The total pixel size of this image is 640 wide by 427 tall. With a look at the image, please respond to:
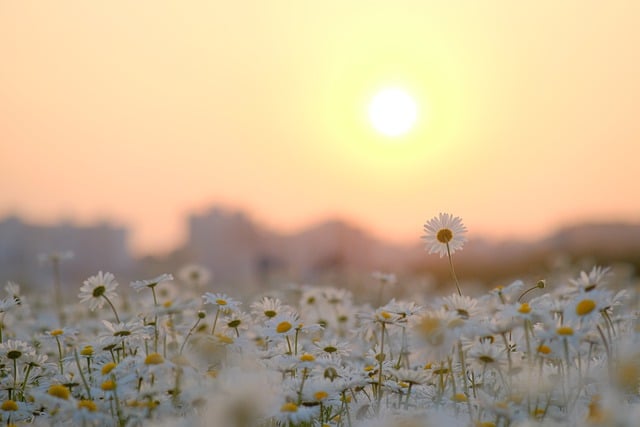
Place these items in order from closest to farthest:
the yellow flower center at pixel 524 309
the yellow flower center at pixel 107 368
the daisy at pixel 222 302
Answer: the yellow flower center at pixel 524 309 → the yellow flower center at pixel 107 368 → the daisy at pixel 222 302

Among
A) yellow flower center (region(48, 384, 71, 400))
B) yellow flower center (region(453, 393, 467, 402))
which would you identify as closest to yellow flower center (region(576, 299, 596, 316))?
yellow flower center (region(453, 393, 467, 402))

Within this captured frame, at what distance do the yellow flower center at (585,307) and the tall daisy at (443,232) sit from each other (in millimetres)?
911

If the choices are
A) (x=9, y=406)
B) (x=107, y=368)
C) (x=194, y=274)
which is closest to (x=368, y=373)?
(x=107, y=368)

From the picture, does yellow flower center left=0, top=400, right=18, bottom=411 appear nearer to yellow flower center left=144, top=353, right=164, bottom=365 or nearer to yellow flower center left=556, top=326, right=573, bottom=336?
yellow flower center left=144, top=353, right=164, bottom=365

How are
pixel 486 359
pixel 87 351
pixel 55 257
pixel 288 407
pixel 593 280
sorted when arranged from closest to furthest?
pixel 288 407 < pixel 593 280 < pixel 486 359 < pixel 87 351 < pixel 55 257

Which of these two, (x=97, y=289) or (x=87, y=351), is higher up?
(x=97, y=289)

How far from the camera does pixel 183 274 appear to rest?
6.83 m

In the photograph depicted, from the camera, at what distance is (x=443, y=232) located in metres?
3.56

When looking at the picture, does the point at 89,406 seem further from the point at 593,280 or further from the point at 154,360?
the point at 593,280

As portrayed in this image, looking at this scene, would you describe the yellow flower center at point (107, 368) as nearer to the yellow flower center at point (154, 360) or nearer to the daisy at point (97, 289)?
the yellow flower center at point (154, 360)

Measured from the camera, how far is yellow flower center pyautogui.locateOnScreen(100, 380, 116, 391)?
2.82 metres

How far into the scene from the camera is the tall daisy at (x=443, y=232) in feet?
11.6

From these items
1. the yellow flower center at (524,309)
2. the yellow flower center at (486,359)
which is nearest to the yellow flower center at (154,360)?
the yellow flower center at (486,359)

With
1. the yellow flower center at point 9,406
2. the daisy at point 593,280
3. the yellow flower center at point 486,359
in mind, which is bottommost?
the yellow flower center at point 9,406
